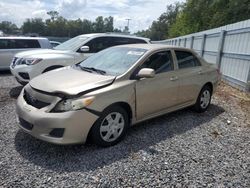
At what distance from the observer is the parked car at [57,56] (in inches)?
266

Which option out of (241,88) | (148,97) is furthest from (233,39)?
(148,97)

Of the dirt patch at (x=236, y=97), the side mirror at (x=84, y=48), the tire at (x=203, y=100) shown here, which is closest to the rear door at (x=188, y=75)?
the tire at (x=203, y=100)

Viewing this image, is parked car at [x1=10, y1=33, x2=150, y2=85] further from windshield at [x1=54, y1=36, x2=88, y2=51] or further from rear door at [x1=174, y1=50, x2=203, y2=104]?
rear door at [x1=174, y1=50, x2=203, y2=104]

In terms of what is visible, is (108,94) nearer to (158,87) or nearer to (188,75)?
(158,87)

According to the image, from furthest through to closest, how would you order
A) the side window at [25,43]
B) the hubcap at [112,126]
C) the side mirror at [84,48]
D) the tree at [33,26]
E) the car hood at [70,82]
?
the tree at [33,26] < the side window at [25,43] < the side mirror at [84,48] < the hubcap at [112,126] < the car hood at [70,82]

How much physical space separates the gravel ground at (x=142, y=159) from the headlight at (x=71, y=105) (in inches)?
27.3

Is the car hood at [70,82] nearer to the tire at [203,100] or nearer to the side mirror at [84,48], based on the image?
the tire at [203,100]

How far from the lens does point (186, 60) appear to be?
5277 mm

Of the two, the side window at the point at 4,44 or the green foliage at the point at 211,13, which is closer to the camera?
the side window at the point at 4,44

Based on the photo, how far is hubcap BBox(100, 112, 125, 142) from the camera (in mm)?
3722

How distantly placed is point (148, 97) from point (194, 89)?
1565 mm

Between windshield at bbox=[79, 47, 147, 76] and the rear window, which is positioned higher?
windshield at bbox=[79, 47, 147, 76]

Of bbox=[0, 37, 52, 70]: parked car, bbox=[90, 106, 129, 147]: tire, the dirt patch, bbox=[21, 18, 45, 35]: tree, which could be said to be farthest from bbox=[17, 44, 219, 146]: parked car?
bbox=[21, 18, 45, 35]: tree

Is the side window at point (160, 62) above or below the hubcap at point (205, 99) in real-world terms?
above
